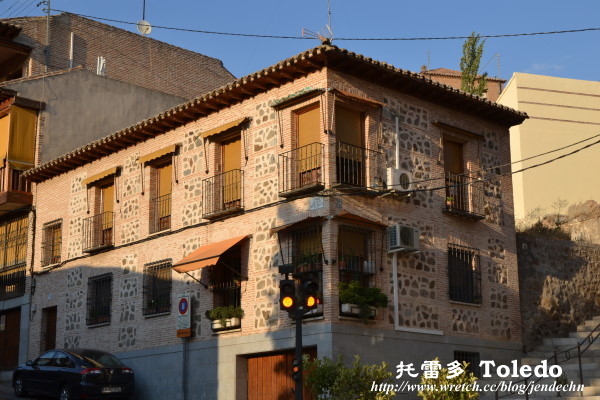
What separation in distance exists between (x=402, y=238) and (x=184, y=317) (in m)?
6.01

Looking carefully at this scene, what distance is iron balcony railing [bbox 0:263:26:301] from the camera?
2803 centimetres

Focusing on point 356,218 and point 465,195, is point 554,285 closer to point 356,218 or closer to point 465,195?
point 465,195

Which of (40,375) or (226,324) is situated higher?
(226,324)

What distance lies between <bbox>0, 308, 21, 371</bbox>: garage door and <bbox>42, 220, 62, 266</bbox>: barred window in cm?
230

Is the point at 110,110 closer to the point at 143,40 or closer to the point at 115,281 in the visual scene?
the point at 143,40

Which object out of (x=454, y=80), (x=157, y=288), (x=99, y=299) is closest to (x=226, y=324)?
(x=157, y=288)

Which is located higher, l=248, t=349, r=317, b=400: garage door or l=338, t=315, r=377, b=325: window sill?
l=338, t=315, r=377, b=325: window sill

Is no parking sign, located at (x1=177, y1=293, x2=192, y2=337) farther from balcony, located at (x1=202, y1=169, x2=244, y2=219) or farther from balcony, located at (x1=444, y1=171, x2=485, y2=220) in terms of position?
balcony, located at (x1=444, y1=171, x2=485, y2=220)

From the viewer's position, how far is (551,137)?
3669cm

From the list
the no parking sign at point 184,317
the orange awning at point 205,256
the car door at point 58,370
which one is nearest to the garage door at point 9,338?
the car door at point 58,370

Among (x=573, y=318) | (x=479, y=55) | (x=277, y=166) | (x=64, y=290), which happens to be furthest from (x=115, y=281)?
(x=479, y=55)

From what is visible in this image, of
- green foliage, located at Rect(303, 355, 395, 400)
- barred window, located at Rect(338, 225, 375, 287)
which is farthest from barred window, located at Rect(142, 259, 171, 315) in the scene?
green foliage, located at Rect(303, 355, 395, 400)

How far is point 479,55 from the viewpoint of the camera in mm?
33844

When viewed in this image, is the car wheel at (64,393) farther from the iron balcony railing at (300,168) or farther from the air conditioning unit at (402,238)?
the air conditioning unit at (402,238)
